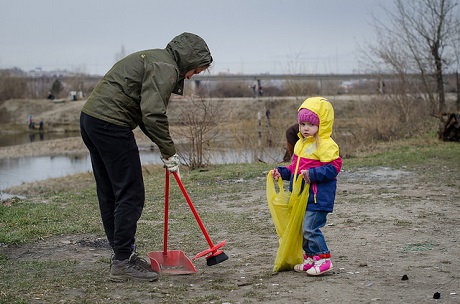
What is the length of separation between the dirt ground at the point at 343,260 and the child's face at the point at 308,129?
3.73ft

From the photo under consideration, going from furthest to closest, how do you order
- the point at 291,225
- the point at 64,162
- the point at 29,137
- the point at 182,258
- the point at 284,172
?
the point at 29,137, the point at 64,162, the point at 182,258, the point at 284,172, the point at 291,225

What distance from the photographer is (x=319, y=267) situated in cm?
541

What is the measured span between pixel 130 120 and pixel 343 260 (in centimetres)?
222

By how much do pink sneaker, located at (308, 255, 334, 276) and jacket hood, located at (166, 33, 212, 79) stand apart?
1.81 metres

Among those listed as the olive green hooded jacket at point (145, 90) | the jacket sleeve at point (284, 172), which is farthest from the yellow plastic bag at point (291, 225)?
the olive green hooded jacket at point (145, 90)

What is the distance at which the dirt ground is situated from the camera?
4918mm

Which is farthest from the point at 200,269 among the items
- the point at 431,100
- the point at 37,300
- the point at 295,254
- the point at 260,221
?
the point at 431,100

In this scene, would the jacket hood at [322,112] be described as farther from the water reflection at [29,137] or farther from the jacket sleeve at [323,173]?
the water reflection at [29,137]

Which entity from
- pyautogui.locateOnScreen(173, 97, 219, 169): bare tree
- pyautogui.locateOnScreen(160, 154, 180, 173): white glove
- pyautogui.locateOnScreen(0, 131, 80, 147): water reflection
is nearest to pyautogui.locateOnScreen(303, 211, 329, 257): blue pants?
pyautogui.locateOnScreen(160, 154, 180, 173): white glove

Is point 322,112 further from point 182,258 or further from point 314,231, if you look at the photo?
point 182,258

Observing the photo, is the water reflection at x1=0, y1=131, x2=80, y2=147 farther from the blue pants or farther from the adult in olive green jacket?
the blue pants

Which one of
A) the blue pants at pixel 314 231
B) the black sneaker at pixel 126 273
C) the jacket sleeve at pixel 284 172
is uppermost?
the jacket sleeve at pixel 284 172

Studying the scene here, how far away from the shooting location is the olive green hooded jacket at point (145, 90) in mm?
5125

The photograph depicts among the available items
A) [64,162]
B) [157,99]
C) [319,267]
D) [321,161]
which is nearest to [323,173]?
[321,161]
